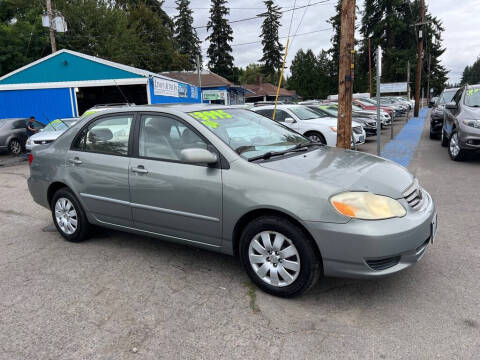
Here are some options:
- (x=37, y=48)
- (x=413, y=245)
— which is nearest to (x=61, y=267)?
(x=413, y=245)

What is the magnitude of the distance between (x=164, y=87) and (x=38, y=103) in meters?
6.96

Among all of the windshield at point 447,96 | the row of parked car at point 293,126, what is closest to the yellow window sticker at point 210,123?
the row of parked car at point 293,126

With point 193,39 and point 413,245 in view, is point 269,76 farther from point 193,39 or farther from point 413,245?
point 413,245

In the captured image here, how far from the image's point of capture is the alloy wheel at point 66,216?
184 inches

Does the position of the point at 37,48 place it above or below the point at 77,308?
above

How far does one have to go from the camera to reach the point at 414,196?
11.0ft

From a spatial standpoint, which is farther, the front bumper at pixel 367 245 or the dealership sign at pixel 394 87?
the dealership sign at pixel 394 87

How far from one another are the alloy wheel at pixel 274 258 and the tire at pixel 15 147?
14440 mm

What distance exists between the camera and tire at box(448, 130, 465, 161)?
29.9 feet

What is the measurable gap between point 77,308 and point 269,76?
2742 inches

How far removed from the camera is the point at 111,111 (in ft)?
14.3

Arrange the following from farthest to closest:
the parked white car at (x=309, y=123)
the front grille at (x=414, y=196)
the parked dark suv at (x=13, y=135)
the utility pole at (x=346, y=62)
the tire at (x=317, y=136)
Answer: the parked dark suv at (x=13, y=135)
the tire at (x=317, y=136)
the parked white car at (x=309, y=123)
the utility pole at (x=346, y=62)
the front grille at (x=414, y=196)

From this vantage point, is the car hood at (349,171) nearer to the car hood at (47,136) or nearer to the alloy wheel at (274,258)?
the alloy wheel at (274,258)

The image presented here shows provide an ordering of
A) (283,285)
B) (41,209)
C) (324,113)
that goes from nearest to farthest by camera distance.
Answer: (283,285) < (41,209) < (324,113)
